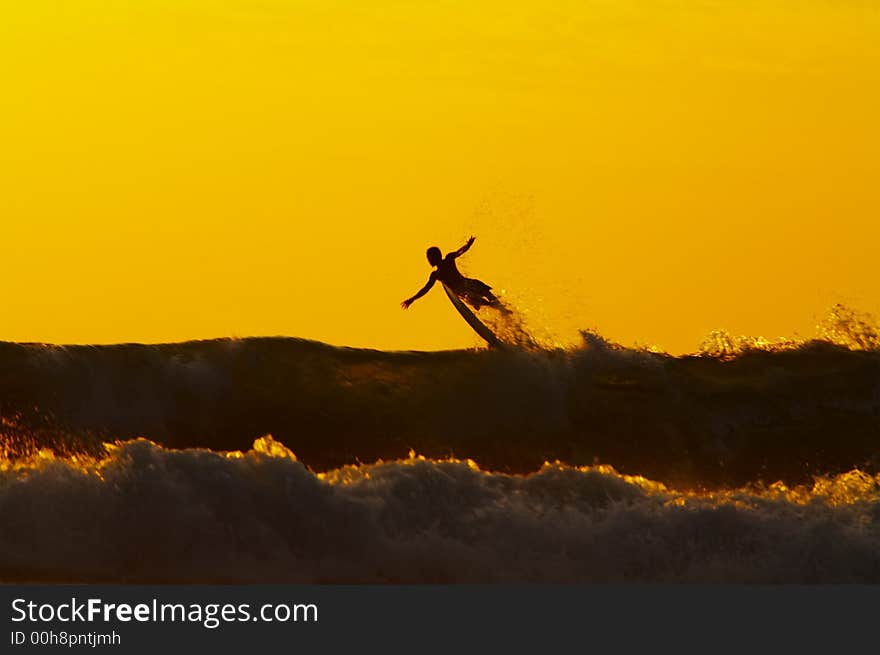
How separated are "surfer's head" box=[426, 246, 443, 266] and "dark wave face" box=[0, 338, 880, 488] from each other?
1.43m

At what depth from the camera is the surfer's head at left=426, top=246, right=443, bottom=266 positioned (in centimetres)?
2834

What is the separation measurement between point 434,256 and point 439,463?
5.64 m

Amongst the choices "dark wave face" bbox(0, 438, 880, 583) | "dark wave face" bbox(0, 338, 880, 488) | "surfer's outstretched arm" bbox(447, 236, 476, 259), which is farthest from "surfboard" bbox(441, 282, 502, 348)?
"dark wave face" bbox(0, 438, 880, 583)

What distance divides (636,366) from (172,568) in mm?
9411

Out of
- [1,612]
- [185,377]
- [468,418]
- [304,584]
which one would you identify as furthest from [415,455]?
[1,612]

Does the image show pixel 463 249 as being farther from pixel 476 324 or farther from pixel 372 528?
pixel 372 528

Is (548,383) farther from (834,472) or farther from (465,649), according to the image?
(465,649)

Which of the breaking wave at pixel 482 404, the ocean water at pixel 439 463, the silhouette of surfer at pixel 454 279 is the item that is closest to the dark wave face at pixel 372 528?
the ocean water at pixel 439 463

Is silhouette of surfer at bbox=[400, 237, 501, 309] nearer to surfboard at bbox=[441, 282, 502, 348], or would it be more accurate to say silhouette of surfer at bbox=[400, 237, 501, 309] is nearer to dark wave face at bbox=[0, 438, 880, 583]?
surfboard at bbox=[441, 282, 502, 348]

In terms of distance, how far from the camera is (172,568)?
21.8 metres

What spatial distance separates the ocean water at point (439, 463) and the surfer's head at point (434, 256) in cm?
146

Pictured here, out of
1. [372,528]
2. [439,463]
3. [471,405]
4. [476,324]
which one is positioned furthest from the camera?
[476,324]

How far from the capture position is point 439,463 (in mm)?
23438

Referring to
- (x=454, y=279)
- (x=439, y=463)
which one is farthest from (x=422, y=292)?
(x=439, y=463)
